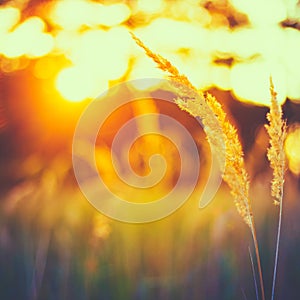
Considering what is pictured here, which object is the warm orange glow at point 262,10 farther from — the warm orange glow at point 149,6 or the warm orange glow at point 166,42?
the warm orange glow at point 149,6

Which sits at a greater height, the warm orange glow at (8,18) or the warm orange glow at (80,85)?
the warm orange glow at (8,18)

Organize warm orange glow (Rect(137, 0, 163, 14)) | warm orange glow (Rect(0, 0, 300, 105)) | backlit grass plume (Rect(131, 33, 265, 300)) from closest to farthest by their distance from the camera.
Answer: backlit grass plume (Rect(131, 33, 265, 300)) < warm orange glow (Rect(0, 0, 300, 105)) < warm orange glow (Rect(137, 0, 163, 14))

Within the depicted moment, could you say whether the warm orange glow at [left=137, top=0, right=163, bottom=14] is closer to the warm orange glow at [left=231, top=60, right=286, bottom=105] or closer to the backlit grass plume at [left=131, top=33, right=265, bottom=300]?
the warm orange glow at [left=231, top=60, right=286, bottom=105]

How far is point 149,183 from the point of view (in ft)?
4.49

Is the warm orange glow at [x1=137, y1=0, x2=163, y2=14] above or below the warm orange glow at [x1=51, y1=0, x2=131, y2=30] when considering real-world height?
above

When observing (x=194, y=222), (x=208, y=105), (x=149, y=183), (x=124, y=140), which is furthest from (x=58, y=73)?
(x=208, y=105)

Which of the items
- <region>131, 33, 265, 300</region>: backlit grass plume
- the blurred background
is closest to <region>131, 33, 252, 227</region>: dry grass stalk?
<region>131, 33, 265, 300</region>: backlit grass plume

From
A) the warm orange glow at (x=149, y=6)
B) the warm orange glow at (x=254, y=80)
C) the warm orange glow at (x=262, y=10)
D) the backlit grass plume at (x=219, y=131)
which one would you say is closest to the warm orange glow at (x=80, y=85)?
the warm orange glow at (x=149, y=6)

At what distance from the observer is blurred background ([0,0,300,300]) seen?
1163mm

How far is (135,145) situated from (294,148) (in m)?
0.55

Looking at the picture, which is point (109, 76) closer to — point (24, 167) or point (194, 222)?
point (24, 167)

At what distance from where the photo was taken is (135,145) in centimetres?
156

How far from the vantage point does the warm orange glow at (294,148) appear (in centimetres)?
111

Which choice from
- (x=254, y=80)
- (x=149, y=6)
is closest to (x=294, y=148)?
(x=254, y=80)
